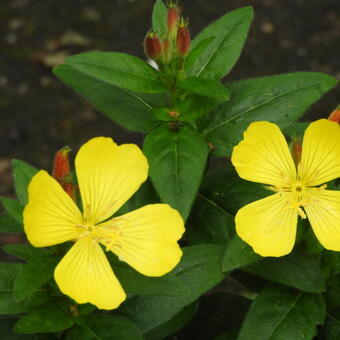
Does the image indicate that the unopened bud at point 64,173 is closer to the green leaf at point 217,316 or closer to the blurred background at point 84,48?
the green leaf at point 217,316

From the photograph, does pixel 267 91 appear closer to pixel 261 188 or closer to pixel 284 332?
pixel 261 188

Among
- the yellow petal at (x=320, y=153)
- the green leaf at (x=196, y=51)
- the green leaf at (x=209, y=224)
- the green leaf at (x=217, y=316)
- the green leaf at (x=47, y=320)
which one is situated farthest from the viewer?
the green leaf at (x=217, y=316)

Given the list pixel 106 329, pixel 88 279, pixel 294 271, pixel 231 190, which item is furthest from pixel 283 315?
pixel 88 279

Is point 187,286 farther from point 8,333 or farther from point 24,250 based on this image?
point 8,333

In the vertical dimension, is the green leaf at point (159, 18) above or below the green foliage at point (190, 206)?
above

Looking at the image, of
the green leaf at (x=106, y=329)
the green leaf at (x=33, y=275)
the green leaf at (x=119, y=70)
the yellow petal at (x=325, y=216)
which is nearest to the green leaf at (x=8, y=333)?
the green leaf at (x=106, y=329)

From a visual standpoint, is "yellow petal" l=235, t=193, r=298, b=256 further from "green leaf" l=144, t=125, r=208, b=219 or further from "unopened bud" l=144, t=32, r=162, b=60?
"unopened bud" l=144, t=32, r=162, b=60

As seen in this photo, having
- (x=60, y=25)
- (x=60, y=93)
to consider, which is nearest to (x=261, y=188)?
(x=60, y=93)
